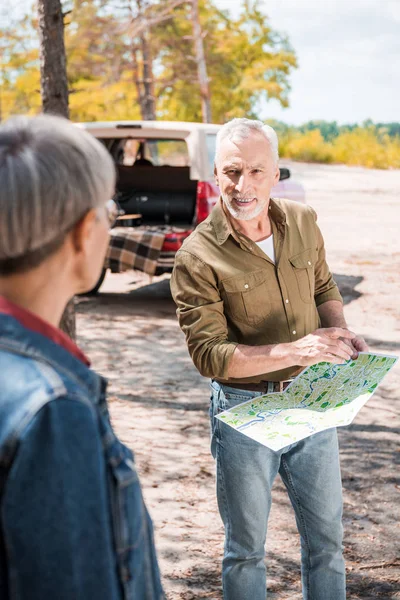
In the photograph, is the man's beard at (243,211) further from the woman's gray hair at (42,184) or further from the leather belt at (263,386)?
the woman's gray hair at (42,184)

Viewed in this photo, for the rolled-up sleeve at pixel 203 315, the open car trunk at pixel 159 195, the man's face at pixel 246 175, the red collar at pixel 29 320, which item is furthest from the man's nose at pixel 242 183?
the open car trunk at pixel 159 195

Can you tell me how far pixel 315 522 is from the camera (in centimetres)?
260

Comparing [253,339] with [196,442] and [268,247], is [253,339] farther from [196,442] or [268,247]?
[196,442]

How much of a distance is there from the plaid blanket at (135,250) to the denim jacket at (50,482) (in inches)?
277

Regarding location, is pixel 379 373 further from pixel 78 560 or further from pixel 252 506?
pixel 78 560

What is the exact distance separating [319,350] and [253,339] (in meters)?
0.24

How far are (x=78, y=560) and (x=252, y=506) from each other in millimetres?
1422

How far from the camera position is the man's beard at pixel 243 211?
2543mm

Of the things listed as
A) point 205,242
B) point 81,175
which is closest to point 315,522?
point 205,242

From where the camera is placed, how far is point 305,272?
2.65 metres

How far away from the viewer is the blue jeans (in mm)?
2502

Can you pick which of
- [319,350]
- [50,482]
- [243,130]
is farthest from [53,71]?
[50,482]

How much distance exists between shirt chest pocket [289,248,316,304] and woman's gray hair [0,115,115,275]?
4.72ft

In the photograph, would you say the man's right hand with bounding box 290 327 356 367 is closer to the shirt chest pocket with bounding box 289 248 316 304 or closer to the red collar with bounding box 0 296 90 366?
the shirt chest pocket with bounding box 289 248 316 304
